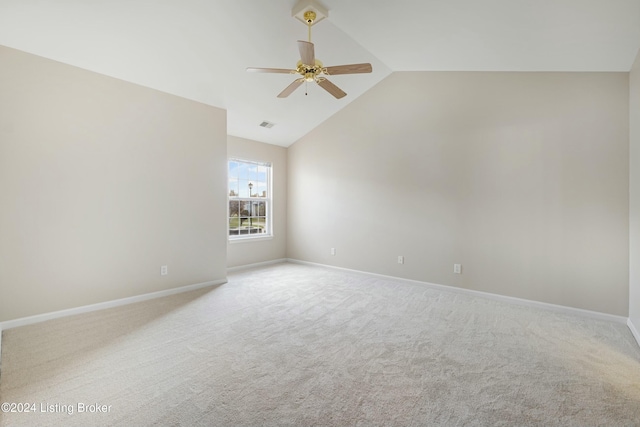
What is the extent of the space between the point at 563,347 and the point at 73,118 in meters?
5.36

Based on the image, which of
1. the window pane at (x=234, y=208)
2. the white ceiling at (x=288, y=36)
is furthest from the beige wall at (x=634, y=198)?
the window pane at (x=234, y=208)

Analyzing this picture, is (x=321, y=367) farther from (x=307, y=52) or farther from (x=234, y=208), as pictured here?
(x=234, y=208)

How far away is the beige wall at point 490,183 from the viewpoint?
10.4ft

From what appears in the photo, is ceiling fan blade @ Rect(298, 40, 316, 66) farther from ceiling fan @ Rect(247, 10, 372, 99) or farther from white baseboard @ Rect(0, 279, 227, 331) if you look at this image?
white baseboard @ Rect(0, 279, 227, 331)

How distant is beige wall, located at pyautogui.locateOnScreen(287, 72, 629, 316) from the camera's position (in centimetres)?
318

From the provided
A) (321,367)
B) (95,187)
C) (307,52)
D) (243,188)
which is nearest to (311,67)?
(307,52)

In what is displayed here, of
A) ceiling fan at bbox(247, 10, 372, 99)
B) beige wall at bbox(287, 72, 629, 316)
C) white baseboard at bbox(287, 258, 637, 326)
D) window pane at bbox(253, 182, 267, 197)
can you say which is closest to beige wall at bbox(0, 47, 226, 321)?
window pane at bbox(253, 182, 267, 197)

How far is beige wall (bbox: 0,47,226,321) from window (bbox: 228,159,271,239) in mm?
1051

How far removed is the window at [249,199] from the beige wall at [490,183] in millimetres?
1326

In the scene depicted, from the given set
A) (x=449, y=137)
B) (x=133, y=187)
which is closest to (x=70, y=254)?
(x=133, y=187)

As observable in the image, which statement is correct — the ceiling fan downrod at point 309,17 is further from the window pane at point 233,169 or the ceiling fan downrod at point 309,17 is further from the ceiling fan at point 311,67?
the window pane at point 233,169

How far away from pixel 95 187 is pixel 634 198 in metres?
5.71

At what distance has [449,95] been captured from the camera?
4125 mm

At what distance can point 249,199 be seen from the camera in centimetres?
572
